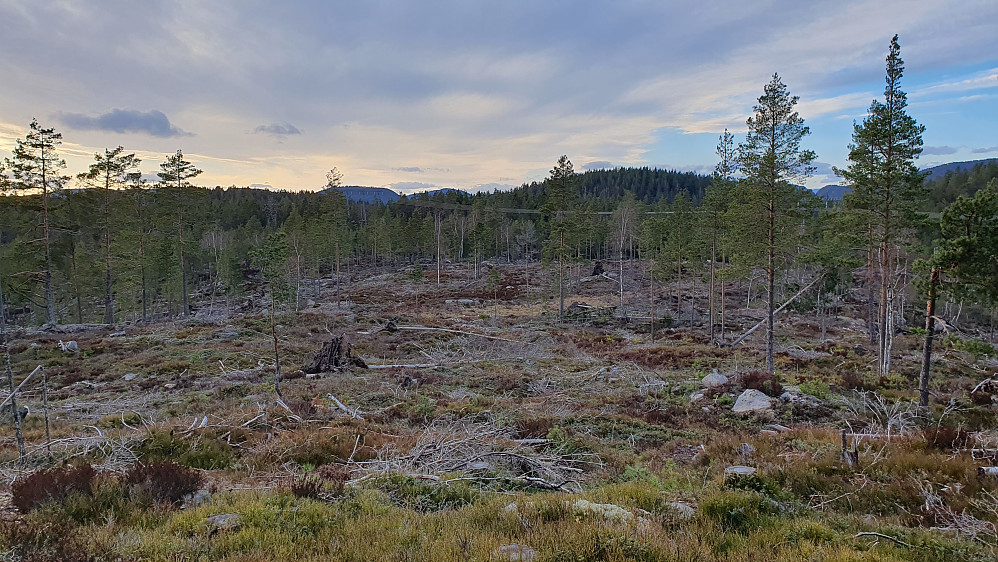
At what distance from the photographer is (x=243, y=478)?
6.97m

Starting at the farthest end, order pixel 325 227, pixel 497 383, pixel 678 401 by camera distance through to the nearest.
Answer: pixel 325 227 < pixel 497 383 < pixel 678 401

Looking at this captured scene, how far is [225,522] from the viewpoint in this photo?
4.80 meters

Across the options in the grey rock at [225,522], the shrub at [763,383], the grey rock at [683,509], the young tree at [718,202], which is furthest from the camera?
the young tree at [718,202]

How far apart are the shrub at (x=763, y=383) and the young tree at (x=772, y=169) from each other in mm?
4054

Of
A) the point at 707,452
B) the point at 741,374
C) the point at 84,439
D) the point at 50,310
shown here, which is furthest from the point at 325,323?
the point at 707,452

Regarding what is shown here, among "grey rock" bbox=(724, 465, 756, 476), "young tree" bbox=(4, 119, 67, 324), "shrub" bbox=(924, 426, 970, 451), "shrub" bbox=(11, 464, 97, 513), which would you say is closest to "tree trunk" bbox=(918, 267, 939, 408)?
"shrub" bbox=(924, 426, 970, 451)

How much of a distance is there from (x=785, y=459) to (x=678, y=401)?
6806 mm

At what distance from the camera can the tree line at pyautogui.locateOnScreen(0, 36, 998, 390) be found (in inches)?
719

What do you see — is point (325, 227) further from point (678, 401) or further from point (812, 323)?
point (812, 323)

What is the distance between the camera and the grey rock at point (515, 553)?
396 cm

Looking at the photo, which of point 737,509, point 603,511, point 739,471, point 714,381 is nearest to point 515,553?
point 603,511

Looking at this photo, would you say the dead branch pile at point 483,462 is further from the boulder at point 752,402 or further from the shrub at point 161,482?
the boulder at point 752,402

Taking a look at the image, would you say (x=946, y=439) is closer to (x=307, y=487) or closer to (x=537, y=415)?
(x=537, y=415)

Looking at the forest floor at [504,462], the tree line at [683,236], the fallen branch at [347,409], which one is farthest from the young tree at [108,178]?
A: the fallen branch at [347,409]
